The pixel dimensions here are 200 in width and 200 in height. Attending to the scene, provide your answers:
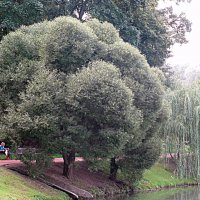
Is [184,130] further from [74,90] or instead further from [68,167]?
[74,90]

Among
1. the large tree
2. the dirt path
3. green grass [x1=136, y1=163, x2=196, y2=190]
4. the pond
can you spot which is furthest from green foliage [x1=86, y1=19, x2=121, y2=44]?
green grass [x1=136, y1=163, x2=196, y2=190]

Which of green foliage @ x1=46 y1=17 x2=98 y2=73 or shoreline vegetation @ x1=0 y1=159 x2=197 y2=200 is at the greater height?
green foliage @ x1=46 y1=17 x2=98 y2=73

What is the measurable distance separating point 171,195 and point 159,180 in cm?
600

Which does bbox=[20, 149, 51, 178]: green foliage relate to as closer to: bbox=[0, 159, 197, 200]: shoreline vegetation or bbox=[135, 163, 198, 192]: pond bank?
bbox=[0, 159, 197, 200]: shoreline vegetation

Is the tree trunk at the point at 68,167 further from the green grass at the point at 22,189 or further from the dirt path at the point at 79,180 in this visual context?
the green grass at the point at 22,189

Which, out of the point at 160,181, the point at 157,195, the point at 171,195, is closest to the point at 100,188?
the point at 157,195

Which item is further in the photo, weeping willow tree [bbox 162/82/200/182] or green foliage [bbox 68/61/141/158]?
weeping willow tree [bbox 162/82/200/182]

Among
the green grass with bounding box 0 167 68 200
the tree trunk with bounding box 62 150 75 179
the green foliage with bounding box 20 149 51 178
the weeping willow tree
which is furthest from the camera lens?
the weeping willow tree

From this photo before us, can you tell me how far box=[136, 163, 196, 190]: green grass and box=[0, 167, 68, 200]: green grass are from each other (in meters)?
11.7

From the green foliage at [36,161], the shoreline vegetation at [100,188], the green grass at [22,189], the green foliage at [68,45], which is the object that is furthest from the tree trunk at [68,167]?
the green foliage at [68,45]

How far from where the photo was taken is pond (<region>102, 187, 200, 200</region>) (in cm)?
2720

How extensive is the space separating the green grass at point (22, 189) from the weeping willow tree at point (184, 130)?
51.5 ft

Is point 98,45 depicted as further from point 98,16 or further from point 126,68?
point 98,16

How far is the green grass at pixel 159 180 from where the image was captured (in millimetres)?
33612
